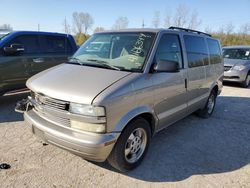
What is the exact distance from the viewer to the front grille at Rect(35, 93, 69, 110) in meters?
2.87

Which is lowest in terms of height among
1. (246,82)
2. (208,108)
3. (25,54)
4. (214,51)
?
(246,82)

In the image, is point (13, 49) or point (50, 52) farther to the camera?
point (50, 52)

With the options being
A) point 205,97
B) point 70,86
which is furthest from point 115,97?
point 205,97

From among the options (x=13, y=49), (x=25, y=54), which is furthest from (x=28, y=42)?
(x=13, y=49)

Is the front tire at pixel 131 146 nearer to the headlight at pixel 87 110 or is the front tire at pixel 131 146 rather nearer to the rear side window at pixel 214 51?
the headlight at pixel 87 110

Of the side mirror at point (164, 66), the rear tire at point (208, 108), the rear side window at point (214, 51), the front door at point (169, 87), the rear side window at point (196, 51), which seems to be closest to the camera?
the side mirror at point (164, 66)

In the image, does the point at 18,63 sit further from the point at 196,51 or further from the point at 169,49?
the point at 196,51

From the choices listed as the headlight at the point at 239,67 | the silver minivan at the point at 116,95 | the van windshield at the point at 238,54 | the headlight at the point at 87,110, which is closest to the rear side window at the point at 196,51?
the silver minivan at the point at 116,95

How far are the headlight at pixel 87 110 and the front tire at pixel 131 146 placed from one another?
20.2 inches

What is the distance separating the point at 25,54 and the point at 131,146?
4.35 metres

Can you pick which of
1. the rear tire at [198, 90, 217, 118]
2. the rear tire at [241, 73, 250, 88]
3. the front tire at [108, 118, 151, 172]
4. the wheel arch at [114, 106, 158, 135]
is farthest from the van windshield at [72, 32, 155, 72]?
the rear tire at [241, 73, 250, 88]

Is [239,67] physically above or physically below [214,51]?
below

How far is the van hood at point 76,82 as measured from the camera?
2.80 metres

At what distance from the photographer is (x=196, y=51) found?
4.75 m
